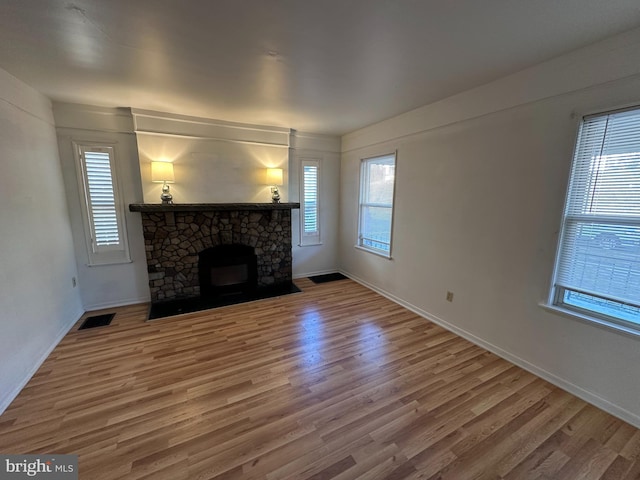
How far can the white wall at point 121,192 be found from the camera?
10.1 ft

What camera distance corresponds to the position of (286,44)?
1.81 meters

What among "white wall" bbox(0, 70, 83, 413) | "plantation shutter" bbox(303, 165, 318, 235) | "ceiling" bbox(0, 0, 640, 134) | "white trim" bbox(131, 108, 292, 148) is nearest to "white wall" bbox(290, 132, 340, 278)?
"plantation shutter" bbox(303, 165, 318, 235)

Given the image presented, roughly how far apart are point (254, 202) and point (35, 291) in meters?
2.52

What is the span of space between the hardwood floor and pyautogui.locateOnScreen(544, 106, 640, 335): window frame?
2.11ft

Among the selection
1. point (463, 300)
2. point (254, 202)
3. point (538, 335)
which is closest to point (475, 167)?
point (463, 300)

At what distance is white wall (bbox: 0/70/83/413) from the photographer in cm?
203

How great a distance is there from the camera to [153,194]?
344 cm

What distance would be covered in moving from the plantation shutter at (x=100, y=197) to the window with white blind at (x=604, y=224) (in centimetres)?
473

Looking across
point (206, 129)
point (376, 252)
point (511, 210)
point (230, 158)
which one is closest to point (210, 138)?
point (206, 129)

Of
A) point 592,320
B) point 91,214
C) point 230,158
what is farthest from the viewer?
point 230,158

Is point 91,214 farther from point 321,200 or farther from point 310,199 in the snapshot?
point 321,200

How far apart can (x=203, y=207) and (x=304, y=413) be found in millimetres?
2789

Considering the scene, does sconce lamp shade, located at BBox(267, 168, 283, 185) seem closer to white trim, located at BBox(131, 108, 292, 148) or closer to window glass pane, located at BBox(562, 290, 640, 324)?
white trim, located at BBox(131, 108, 292, 148)

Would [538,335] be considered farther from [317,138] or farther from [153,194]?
[153,194]
